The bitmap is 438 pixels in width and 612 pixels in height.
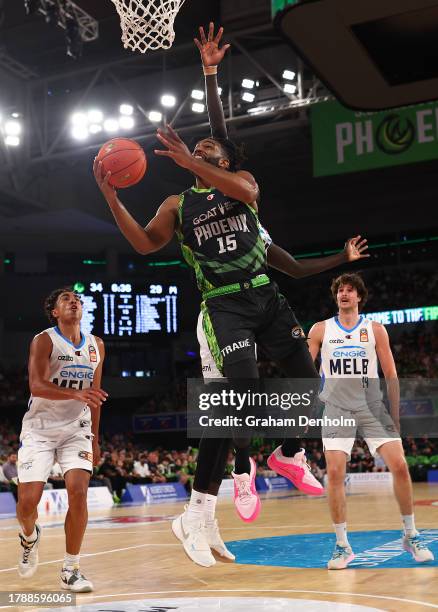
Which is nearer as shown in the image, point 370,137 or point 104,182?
point 104,182

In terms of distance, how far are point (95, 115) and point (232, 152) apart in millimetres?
14600

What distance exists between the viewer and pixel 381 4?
238 inches

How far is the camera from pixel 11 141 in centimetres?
1875

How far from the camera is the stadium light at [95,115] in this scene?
1870 centimetres

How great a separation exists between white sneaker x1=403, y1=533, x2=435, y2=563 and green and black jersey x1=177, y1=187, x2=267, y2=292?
8.50 ft

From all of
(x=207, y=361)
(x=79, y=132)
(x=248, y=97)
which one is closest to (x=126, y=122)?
(x=79, y=132)

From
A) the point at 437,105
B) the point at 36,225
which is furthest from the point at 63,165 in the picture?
the point at 437,105

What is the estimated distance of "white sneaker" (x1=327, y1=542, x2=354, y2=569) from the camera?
589cm

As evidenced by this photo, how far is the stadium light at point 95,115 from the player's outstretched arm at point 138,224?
14.4 m

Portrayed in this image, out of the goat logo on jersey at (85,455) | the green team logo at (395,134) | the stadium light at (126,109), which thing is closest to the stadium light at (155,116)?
the stadium light at (126,109)

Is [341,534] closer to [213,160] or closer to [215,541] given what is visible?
[215,541]

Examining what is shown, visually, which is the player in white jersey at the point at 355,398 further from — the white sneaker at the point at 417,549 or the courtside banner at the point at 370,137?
the courtside banner at the point at 370,137

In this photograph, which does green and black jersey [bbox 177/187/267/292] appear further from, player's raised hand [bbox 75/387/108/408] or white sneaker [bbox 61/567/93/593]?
white sneaker [bbox 61/567/93/593]

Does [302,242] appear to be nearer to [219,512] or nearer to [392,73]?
[219,512]
